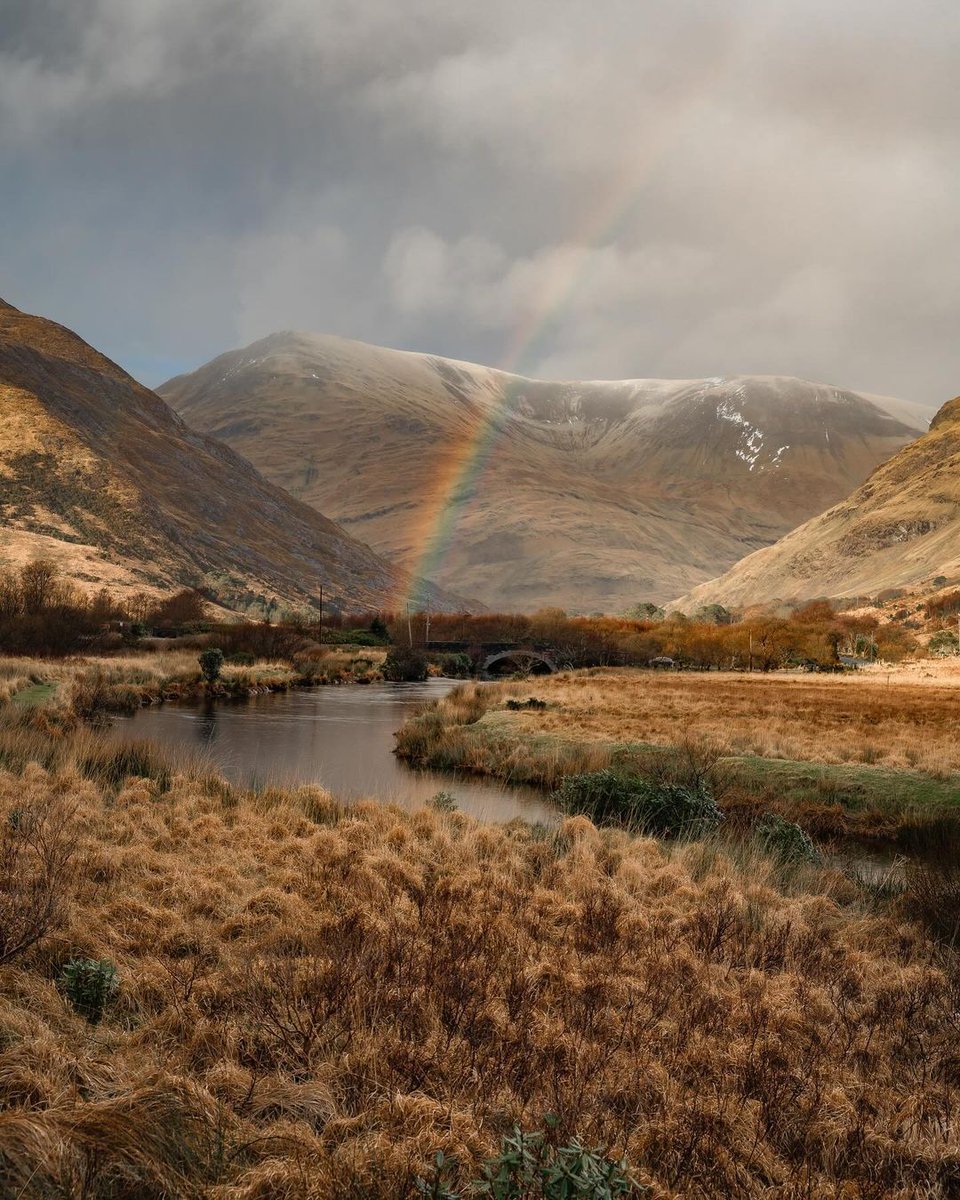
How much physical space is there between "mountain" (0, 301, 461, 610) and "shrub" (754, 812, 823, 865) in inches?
3762

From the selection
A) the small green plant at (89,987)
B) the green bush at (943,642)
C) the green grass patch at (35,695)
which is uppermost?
the green bush at (943,642)

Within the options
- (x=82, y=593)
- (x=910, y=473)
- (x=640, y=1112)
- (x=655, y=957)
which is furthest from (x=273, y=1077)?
(x=910, y=473)

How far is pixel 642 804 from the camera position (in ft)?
55.9

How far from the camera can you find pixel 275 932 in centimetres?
822

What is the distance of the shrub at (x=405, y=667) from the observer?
235 feet

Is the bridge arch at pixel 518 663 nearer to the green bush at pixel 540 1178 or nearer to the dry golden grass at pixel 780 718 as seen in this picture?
the dry golden grass at pixel 780 718

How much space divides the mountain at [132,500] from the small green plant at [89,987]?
9924 centimetres

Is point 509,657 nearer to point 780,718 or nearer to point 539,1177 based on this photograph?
point 780,718

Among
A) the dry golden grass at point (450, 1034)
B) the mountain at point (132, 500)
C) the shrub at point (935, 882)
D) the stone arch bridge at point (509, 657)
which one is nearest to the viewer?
the dry golden grass at point (450, 1034)

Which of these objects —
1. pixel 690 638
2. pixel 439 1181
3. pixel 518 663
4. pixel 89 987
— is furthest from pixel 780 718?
pixel 690 638

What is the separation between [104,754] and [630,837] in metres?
11.0

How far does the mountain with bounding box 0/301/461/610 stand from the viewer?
11200 cm

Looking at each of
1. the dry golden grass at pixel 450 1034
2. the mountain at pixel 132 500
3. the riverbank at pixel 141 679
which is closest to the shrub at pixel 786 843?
the dry golden grass at pixel 450 1034

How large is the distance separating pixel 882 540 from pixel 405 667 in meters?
114
